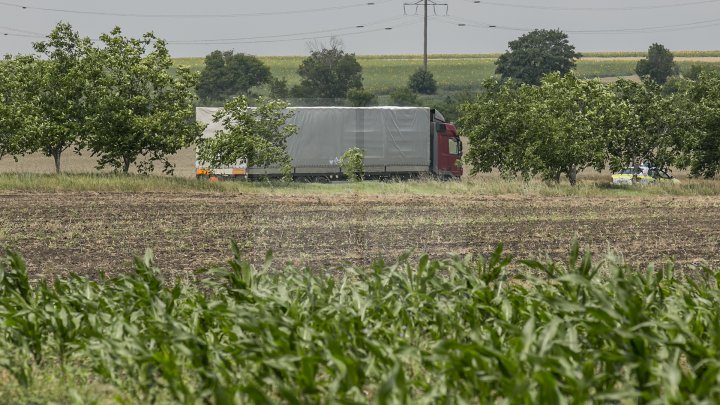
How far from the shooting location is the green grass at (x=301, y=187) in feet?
142

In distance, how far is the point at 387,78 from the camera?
169000 millimetres

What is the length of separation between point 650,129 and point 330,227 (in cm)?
2840

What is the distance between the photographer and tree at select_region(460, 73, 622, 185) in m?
46.9

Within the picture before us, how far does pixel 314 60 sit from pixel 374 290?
5479 inches

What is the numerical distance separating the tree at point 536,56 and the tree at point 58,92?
298 feet

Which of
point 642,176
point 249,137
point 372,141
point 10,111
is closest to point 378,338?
point 249,137

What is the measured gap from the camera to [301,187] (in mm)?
Result: 47406

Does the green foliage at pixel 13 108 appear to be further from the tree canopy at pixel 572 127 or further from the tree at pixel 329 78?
the tree at pixel 329 78

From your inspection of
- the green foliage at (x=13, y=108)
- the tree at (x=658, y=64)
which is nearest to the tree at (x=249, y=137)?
the green foliage at (x=13, y=108)

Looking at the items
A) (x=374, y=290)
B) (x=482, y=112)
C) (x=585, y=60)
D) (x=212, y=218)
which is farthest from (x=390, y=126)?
(x=585, y=60)

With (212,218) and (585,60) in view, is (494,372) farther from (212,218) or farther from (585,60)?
(585,60)

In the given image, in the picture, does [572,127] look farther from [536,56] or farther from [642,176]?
[536,56]

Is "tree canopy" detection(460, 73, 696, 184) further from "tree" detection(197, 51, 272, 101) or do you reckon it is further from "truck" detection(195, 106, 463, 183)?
"tree" detection(197, 51, 272, 101)

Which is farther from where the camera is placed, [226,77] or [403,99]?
[226,77]
